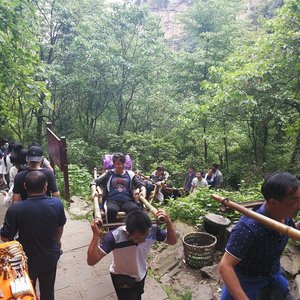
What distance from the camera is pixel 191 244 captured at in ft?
16.1

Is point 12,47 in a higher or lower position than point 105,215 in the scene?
higher

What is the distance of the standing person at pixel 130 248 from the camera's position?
2406mm

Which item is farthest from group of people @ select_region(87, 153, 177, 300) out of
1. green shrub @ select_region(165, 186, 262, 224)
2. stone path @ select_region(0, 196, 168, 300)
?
green shrub @ select_region(165, 186, 262, 224)

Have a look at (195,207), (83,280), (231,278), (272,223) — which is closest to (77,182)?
(195,207)

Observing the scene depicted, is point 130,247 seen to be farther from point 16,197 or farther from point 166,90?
point 166,90

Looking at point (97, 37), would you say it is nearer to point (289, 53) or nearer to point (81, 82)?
point (81, 82)

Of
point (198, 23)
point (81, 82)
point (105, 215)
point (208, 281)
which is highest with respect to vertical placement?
point (198, 23)

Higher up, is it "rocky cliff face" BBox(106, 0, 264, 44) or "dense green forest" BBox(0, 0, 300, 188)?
"rocky cliff face" BBox(106, 0, 264, 44)

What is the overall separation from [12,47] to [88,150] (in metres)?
8.66

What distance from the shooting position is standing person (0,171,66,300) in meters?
2.69

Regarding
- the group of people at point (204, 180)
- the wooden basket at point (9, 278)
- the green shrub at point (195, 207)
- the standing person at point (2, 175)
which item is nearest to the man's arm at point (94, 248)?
the wooden basket at point (9, 278)

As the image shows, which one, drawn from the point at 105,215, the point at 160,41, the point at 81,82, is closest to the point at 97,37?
the point at 81,82

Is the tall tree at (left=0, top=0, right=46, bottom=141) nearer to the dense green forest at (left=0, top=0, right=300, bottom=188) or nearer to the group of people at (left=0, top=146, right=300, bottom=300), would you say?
the dense green forest at (left=0, top=0, right=300, bottom=188)

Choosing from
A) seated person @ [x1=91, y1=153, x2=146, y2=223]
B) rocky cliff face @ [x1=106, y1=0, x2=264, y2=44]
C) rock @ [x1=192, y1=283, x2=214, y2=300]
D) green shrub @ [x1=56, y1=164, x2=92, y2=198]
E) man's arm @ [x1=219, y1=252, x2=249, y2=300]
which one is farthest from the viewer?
rocky cliff face @ [x1=106, y1=0, x2=264, y2=44]
